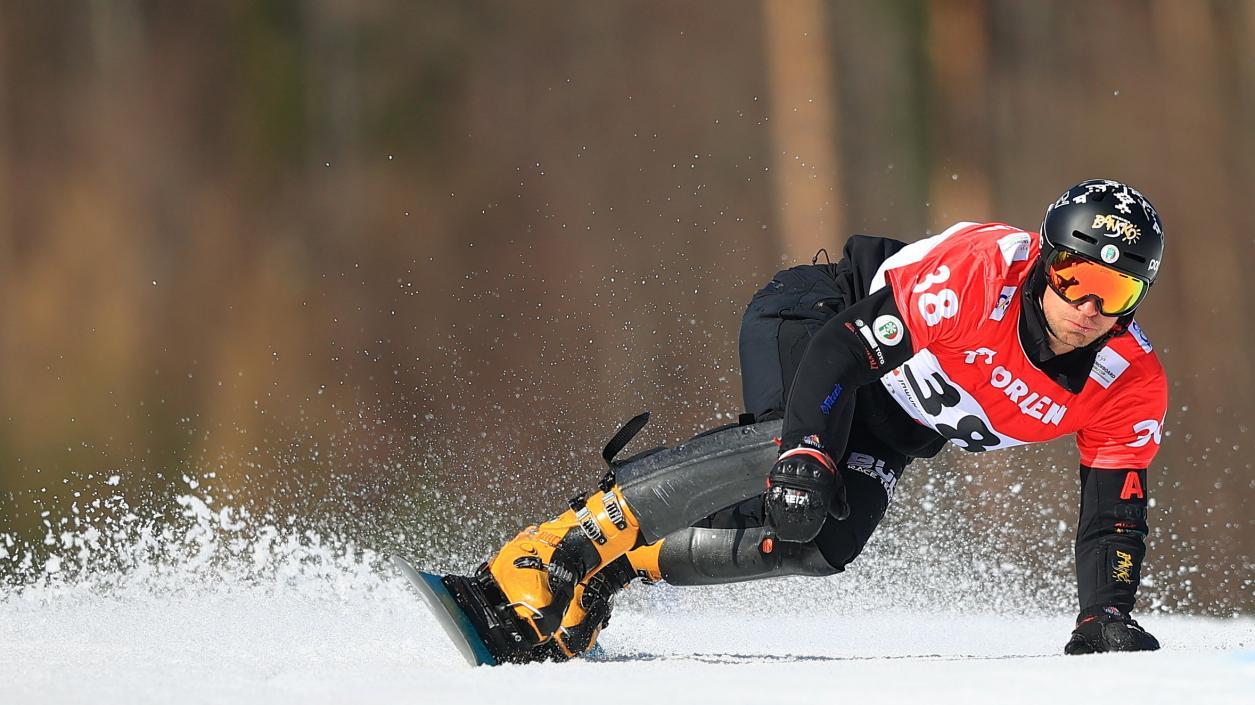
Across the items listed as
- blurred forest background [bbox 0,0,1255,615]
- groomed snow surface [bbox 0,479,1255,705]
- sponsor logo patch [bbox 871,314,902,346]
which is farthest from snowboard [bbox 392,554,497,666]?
blurred forest background [bbox 0,0,1255,615]

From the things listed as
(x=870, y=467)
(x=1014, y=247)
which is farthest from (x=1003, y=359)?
(x=870, y=467)

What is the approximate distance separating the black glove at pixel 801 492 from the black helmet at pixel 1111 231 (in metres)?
0.60

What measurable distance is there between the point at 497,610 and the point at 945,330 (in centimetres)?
111

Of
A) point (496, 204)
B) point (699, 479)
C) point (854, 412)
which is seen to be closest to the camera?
point (699, 479)

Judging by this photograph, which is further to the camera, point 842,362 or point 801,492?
point 842,362

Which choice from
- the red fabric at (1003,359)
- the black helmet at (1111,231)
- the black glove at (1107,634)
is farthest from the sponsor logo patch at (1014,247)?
the black glove at (1107,634)

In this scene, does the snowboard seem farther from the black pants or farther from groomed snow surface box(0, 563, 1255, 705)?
the black pants

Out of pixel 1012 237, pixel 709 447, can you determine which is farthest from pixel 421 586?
pixel 1012 237

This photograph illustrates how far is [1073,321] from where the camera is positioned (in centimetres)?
252

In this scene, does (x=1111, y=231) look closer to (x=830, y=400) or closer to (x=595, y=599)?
(x=830, y=400)

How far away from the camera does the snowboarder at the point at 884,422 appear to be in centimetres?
252

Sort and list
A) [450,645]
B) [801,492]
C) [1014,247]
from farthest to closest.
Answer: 1. [450,645]
2. [1014,247]
3. [801,492]

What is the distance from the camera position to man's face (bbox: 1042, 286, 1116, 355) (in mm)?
2512

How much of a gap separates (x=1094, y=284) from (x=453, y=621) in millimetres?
1434
